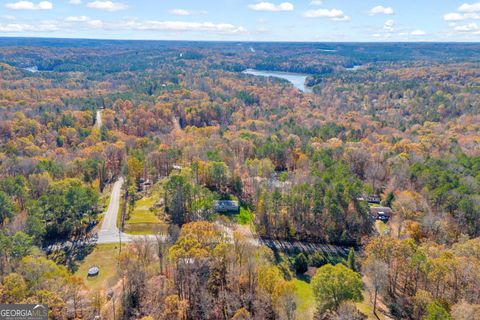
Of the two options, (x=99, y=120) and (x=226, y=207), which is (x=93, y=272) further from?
(x=99, y=120)

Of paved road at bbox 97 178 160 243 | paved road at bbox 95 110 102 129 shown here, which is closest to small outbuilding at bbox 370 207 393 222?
paved road at bbox 97 178 160 243

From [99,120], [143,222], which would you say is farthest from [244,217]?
[99,120]

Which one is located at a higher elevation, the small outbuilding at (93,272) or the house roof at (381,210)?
the house roof at (381,210)

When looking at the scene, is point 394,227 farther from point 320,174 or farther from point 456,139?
point 456,139

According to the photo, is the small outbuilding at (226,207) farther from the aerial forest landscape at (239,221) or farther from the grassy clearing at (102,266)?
the grassy clearing at (102,266)

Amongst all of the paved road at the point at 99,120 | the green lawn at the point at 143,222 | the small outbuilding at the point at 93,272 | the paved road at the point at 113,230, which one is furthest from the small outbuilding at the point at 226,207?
the paved road at the point at 99,120

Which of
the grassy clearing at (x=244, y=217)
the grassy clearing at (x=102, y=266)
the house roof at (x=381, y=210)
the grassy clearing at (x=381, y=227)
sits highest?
the house roof at (x=381, y=210)

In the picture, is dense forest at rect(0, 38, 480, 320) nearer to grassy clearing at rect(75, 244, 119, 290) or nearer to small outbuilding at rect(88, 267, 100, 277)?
grassy clearing at rect(75, 244, 119, 290)

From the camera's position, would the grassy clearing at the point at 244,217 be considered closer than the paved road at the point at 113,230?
No
